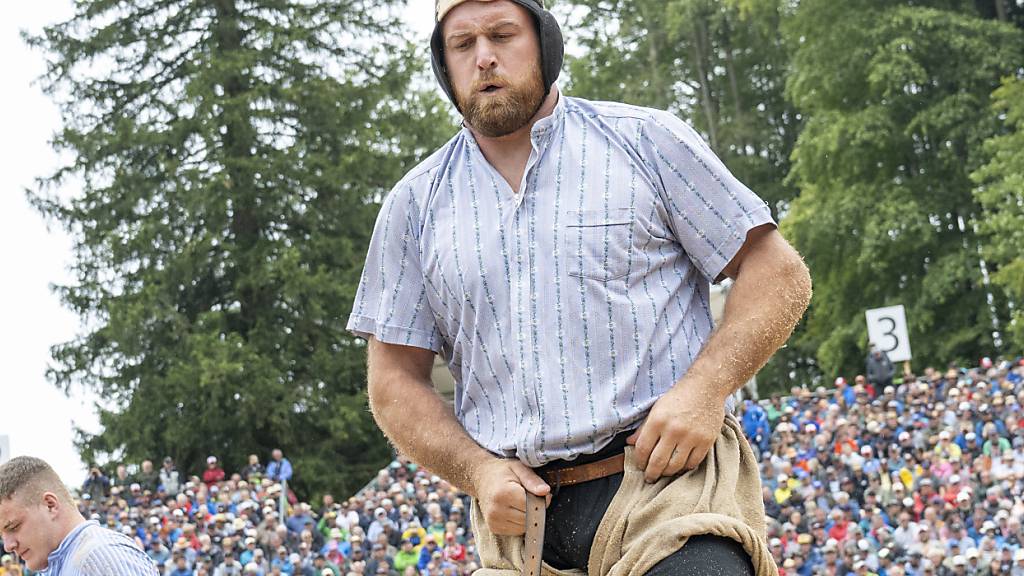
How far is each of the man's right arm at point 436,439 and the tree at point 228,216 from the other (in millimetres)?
Result: 28421

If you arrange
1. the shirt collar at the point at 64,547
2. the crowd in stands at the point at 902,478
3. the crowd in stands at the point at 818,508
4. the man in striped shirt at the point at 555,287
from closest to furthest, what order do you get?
the man in striped shirt at the point at 555,287
the shirt collar at the point at 64,547
the crowd in stands at the point at 902,478
the crowd in stands at the point at 818,508

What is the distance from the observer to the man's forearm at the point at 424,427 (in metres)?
2.57

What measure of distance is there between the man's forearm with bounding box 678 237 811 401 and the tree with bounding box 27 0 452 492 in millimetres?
28760

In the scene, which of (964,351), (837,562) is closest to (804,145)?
(964,351)

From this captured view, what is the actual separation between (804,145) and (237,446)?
44.3 feet

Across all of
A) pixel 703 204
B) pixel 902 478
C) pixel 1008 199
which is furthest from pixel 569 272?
pixel 1008 199

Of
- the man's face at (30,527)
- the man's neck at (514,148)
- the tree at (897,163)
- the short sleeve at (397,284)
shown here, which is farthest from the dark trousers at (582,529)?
the tree at (897,163)

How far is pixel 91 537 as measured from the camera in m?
5.01

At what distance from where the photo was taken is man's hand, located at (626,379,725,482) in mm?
2363

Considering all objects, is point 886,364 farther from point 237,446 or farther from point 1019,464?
point 237,446

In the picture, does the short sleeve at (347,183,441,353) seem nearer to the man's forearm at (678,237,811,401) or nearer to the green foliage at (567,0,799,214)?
the man's forearm at (678,237,811,401)

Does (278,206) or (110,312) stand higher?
(278,206)

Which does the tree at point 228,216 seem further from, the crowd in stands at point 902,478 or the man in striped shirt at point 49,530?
the man in striped shirt at point 49,530

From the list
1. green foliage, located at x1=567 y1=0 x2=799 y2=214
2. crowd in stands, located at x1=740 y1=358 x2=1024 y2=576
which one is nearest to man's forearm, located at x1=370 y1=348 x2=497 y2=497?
crowd in stands, located at x1=740 y1=358 x2=1024 y2=576
